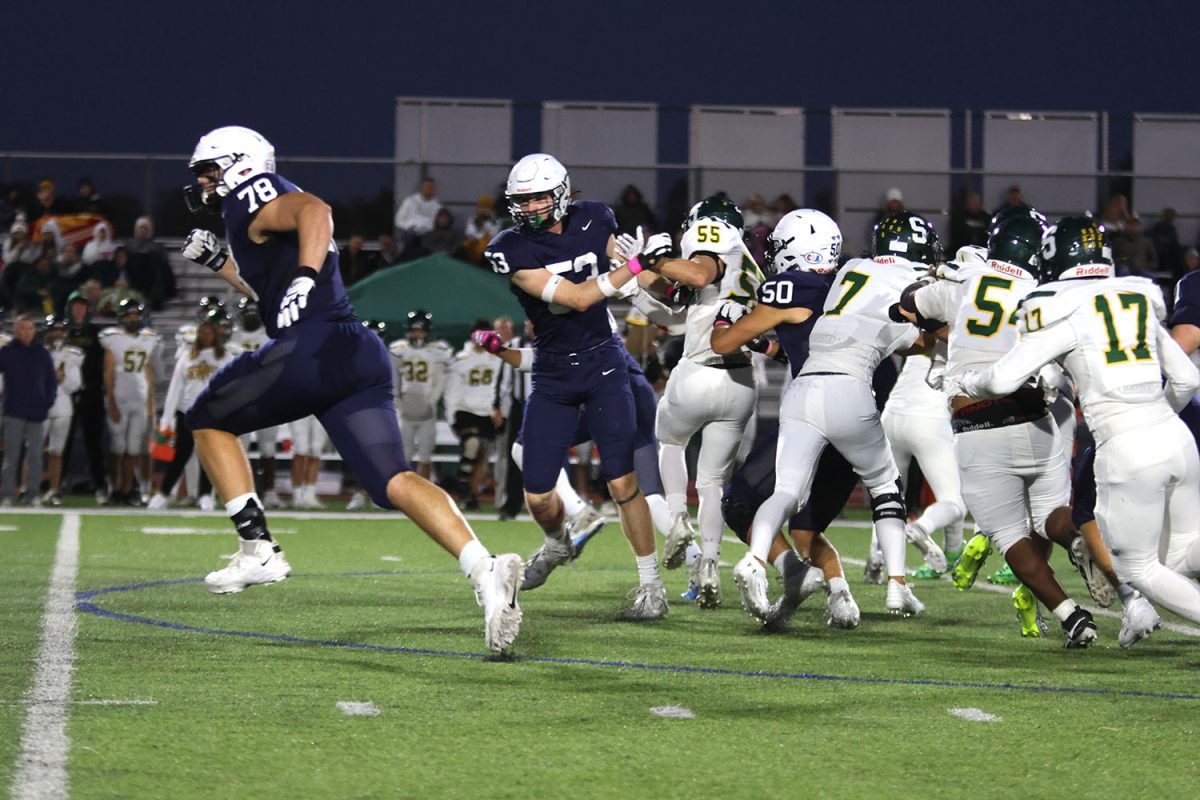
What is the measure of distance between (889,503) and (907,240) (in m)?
1.16

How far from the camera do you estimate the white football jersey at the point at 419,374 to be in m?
16.5

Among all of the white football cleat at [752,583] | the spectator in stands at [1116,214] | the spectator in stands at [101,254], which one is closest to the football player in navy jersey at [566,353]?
the white football cleat at [752,583]

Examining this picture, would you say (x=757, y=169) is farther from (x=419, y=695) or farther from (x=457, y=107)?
(x=419, y=695)

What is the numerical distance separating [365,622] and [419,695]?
203 centimetres

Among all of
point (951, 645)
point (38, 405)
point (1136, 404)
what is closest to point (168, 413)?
point (38, 405)

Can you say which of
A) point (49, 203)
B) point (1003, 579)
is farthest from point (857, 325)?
point (49, 203)

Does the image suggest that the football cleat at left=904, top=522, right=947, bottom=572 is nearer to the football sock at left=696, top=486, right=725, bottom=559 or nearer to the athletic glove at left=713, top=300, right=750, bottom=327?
the football sock at left=696, top=486, right=725, bottom=559

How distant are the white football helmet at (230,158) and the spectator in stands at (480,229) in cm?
1264

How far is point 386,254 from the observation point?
19.5 m

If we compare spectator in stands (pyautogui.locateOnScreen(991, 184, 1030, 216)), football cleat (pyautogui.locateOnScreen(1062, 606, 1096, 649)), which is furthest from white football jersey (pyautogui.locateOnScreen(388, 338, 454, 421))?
football cleat (pyautogui.locateOnScreen(1062, 606, 1096, 649))

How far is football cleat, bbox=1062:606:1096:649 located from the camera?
6.43 meters

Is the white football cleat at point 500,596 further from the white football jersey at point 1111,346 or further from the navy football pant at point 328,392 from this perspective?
the white football jersey at point 1111,346

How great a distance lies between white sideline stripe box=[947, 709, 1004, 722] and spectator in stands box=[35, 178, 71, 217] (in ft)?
57.1

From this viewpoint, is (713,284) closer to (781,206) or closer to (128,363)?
(128,363)
